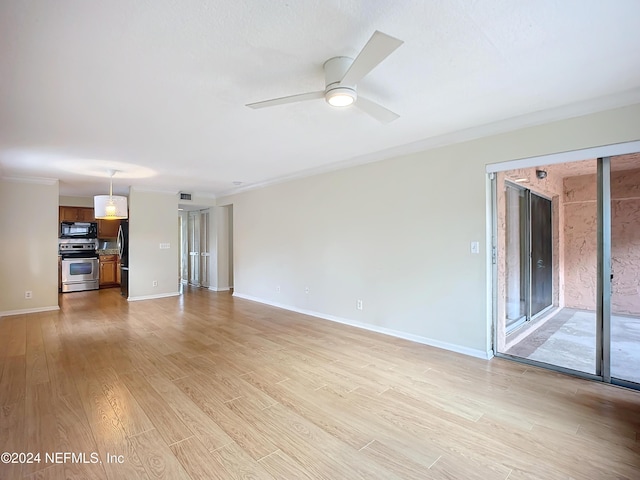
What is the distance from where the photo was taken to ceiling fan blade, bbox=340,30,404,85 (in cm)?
147

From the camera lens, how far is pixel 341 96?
2.09 m

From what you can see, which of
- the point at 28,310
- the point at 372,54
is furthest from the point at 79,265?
the point at 372,54

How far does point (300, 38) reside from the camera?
5.87ft

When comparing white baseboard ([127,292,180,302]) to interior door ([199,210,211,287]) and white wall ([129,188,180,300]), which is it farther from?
interior door ([199,210,211,287])

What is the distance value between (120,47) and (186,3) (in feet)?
2.07

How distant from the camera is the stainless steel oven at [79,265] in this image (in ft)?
25.7

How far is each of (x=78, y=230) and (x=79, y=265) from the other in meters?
0.97

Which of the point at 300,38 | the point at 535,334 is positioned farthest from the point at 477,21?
the point at 535,334

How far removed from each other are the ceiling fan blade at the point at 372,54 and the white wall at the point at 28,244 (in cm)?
638

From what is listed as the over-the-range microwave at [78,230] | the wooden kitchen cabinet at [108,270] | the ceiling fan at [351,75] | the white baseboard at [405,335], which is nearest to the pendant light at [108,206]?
the white baseboard at [405,335]

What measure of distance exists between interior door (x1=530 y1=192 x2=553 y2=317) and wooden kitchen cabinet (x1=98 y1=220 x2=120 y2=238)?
9892mm

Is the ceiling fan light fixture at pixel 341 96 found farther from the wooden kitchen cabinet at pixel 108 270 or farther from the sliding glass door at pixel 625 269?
the wooden kitchen cabinet at pixel 108 270

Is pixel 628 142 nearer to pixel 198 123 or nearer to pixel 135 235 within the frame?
pixel 198 123

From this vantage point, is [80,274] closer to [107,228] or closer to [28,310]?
[107,228]
